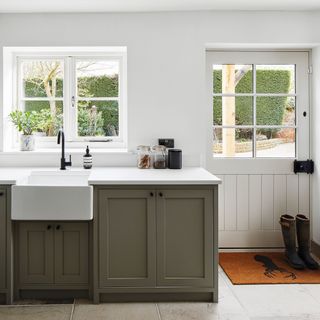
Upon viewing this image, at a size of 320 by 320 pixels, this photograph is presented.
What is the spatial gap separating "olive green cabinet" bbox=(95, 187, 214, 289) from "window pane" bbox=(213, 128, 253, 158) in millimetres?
1203

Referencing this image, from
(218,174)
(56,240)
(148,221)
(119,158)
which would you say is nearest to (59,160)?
(119,158)

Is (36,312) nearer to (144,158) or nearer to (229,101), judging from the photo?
(144,158)

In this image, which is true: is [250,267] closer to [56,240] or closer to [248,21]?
[56,240]

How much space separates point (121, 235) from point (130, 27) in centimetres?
180

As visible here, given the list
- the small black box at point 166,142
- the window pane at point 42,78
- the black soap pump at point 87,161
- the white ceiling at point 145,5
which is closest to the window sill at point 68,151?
the black soap pump at point 87,161

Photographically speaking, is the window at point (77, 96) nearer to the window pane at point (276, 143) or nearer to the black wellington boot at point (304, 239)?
the window pane at point (276, 143)

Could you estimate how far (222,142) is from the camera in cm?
414

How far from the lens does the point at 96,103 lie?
4.08 m

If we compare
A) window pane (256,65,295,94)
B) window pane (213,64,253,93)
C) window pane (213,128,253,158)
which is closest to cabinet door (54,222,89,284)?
window pane (213,128,253,158)

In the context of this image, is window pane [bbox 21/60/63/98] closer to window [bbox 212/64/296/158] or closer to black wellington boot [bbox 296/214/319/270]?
window [bbox 212/64/296/158]

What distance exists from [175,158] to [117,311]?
1.27m

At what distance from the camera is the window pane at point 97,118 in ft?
13.4

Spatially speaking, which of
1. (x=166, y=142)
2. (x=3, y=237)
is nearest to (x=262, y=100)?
(x=166, y=142)

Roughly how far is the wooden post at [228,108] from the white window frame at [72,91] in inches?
35.7
